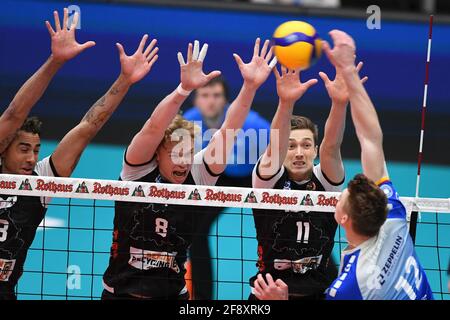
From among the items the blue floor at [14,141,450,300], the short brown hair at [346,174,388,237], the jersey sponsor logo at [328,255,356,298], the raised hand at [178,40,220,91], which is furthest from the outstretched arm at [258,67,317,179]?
the blue floor at [14,141,450,300]

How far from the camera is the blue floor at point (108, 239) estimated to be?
9375mm

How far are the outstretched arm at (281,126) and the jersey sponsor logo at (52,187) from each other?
1.37 meters

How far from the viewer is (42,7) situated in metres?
10.4

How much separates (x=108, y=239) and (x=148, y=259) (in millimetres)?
3639

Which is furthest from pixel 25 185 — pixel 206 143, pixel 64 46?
pixel 206 143

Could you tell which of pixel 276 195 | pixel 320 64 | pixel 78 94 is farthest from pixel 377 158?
pixel 78 94

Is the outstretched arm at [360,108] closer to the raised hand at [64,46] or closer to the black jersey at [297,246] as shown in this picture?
the black jersey at [297,246]

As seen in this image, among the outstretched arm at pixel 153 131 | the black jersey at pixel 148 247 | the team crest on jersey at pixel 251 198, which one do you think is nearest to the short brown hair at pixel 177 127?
the outstretched arm at pixel 153 131

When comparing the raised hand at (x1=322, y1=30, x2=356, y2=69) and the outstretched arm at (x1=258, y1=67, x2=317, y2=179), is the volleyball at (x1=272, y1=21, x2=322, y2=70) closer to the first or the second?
the outstretched arm at (x1=258, y1=67, x2=317, y2=179)

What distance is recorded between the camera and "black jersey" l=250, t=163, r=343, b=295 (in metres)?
6.42

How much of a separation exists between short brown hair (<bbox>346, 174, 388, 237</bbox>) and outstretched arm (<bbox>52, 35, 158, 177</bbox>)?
214 cm

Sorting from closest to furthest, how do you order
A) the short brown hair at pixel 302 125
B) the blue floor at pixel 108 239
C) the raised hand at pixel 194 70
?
the raised hand at pixel 194 70
the short brown hair at pixel 302 125
the blue floor at pixel 108 239
